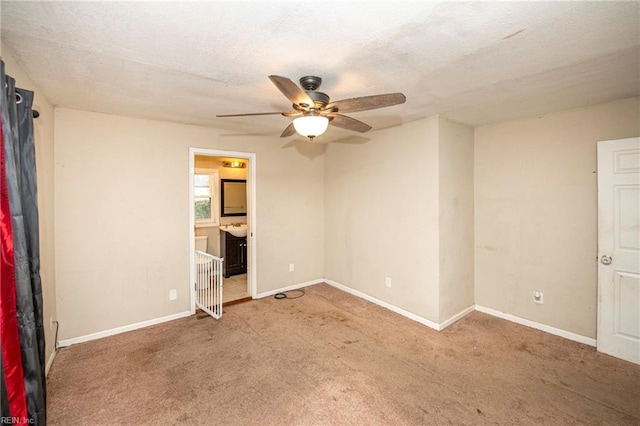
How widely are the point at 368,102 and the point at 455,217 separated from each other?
2.21 meters

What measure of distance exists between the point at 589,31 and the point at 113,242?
4.27 metres

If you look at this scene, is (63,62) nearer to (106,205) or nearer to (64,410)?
(106,205)

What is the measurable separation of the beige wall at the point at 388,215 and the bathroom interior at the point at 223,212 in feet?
5.31

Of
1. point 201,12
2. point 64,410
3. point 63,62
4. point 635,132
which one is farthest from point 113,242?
point 635,132

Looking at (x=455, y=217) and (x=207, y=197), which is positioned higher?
(x=207, y=197)

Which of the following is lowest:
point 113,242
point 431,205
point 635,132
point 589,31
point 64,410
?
point 64,410

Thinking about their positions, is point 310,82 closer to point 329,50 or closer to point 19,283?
point 329,50

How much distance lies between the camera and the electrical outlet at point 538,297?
10.8 ft

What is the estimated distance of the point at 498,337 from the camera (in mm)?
3141

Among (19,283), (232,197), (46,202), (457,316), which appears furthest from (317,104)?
(232,197)

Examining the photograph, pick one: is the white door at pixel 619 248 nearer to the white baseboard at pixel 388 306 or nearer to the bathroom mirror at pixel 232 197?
the white baseboard at pixel 388 306

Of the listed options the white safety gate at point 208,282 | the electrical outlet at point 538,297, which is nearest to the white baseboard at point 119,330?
the white safety gate at point 208,282

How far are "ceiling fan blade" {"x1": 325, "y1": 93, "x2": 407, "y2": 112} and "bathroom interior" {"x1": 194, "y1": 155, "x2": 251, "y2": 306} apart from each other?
Result: 3671mm

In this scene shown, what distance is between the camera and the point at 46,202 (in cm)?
266
